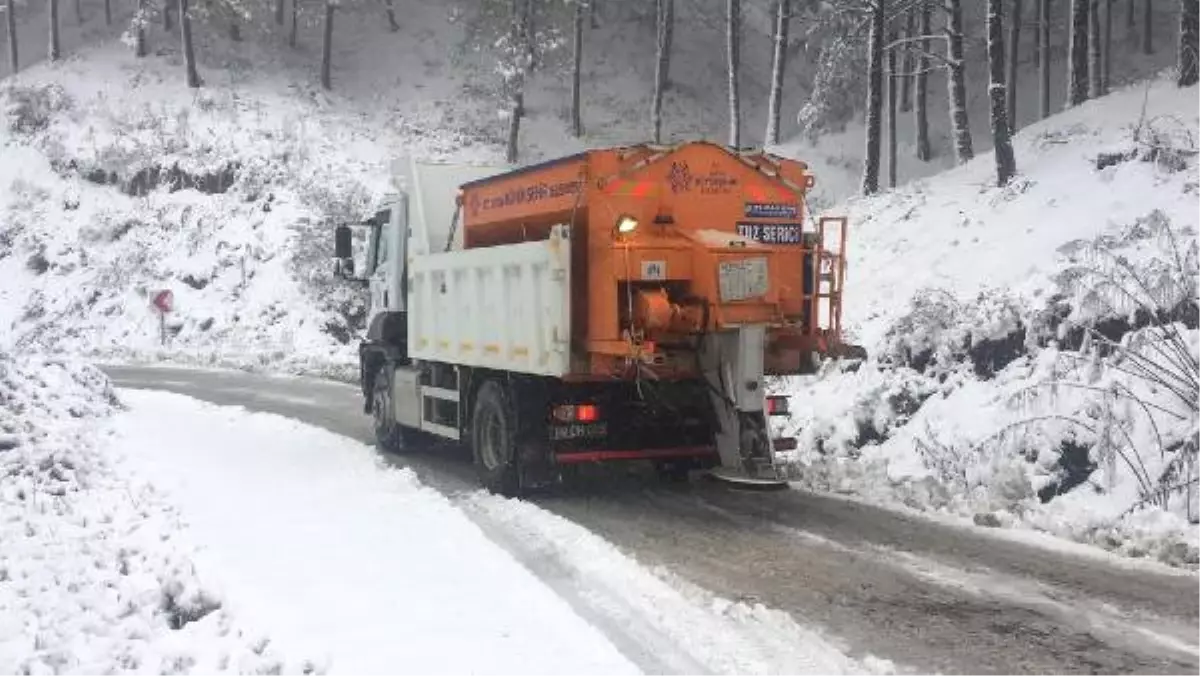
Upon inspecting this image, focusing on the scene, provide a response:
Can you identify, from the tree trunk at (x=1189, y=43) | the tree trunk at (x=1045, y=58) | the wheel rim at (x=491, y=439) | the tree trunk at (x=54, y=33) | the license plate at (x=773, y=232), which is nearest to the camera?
the license plate at (x=773, y=232)

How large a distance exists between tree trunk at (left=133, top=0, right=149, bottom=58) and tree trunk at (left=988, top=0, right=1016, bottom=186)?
33995 millimetres

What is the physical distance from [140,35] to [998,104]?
35.7 m

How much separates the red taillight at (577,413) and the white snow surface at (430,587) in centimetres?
88

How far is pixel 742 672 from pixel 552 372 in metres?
4.30

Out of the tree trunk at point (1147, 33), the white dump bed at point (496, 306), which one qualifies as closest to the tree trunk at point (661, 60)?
the tree trunk at point (1147, 33)

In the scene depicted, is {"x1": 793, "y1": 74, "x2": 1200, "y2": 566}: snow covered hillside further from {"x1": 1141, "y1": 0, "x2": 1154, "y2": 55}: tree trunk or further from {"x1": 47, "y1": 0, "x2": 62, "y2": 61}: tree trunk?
{"x1": 47, "y1": 0, "x2": 62, "y2": 61}: tree trunk

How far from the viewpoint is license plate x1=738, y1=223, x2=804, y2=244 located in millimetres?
9914

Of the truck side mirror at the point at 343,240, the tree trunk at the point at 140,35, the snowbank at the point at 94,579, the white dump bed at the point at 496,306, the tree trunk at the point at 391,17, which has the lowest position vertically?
the snowbank at the point at 94,579

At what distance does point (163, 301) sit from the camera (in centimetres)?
3020

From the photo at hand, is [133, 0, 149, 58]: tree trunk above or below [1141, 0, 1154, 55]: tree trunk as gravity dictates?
below

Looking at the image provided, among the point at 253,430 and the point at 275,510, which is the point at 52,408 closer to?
the point at 253,430

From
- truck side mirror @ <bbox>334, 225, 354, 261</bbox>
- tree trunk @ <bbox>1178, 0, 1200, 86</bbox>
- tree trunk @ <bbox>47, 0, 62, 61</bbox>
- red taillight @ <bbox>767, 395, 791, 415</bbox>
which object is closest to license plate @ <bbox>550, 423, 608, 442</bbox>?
red taillight @ <bbox>767, 395, 791, 415</bbox>

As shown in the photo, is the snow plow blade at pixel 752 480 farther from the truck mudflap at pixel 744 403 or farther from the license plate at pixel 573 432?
the license plate at pixel 573 432

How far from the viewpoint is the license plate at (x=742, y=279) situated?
8.67 m
